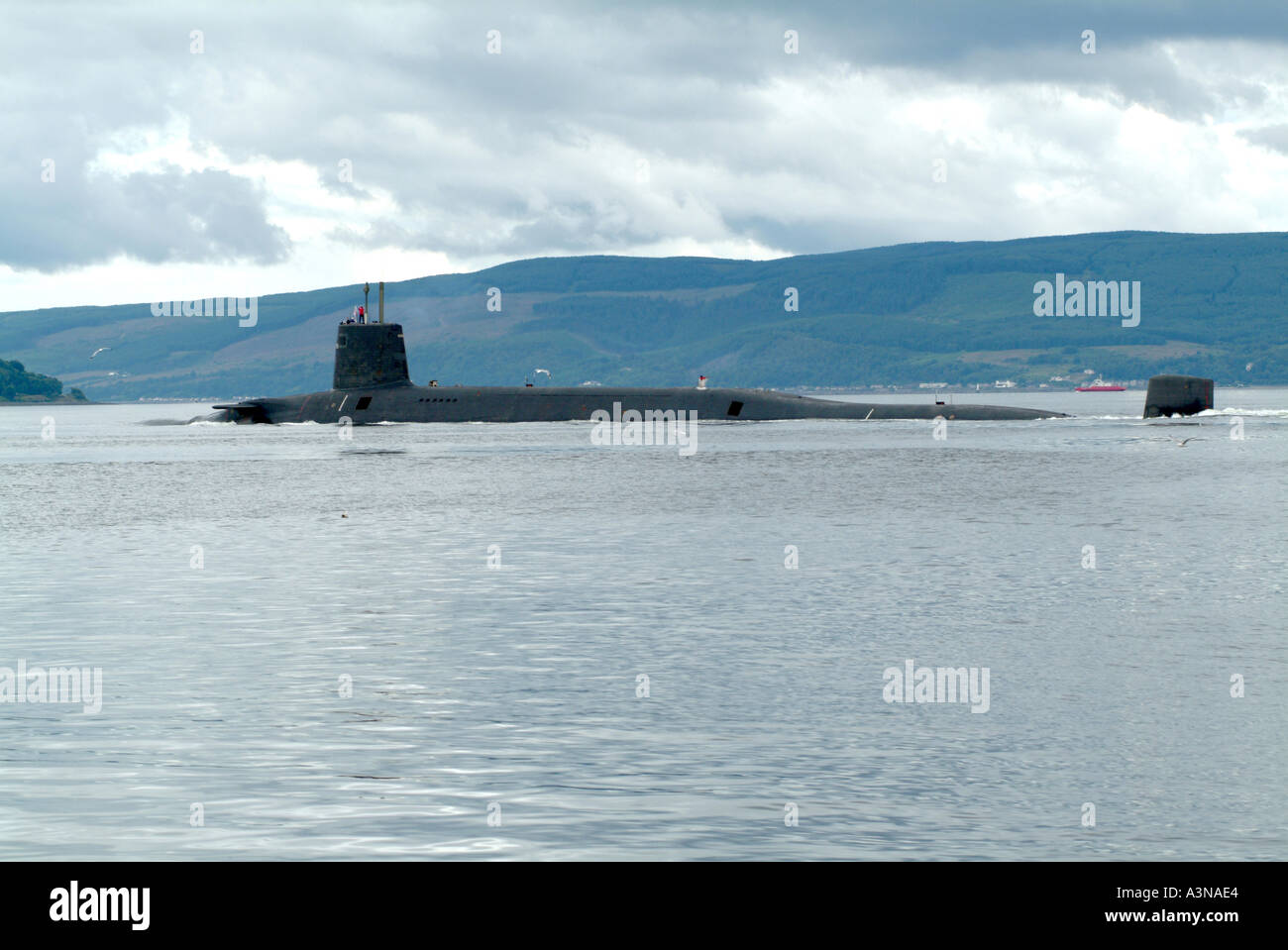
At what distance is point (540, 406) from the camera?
302ft

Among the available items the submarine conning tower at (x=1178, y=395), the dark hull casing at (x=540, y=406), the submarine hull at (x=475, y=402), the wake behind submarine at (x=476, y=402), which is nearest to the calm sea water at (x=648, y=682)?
the wake behind submarine at (x=476, y=402)

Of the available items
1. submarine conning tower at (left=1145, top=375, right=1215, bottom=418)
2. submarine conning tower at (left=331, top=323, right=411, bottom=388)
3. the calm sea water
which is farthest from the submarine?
the calm sea water

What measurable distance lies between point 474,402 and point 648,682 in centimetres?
7566

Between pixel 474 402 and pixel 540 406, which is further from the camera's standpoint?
pixel 540 406

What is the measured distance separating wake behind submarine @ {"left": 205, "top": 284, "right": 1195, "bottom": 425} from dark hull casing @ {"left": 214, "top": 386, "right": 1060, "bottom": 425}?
0.19 ft

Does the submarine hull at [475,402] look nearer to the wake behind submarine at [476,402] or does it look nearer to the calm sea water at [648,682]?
the wake behind submarine at [476,402]

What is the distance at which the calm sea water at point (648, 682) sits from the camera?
34.3ft

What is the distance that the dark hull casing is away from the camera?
85.5m

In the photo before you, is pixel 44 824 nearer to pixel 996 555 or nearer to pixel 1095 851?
pixel 1095 851

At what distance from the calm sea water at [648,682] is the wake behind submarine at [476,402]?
145 ft

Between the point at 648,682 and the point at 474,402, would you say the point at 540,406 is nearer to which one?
the point at 474,402

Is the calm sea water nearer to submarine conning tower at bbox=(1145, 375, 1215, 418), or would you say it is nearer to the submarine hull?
the submarine hull

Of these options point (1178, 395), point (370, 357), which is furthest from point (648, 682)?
point (1178, 395)
